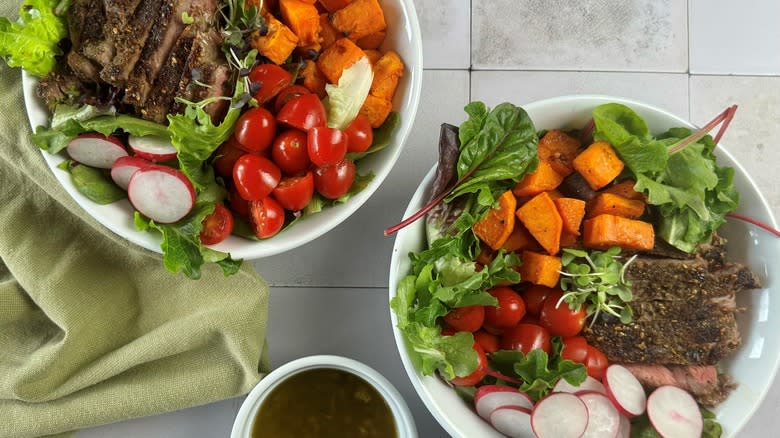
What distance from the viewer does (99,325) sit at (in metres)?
1.79

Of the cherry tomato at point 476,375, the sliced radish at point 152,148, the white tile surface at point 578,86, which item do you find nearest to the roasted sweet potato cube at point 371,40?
the white tile surface at point 578,86

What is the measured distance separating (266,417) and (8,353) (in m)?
0.69

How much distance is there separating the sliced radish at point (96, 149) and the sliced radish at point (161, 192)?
8cm

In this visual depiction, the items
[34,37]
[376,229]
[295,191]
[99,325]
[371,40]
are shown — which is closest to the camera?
[34,37]

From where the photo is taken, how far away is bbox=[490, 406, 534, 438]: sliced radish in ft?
4.98

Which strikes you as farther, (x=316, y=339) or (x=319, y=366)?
(x=316, y=339)

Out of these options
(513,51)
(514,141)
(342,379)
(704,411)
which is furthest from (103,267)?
(704,411)

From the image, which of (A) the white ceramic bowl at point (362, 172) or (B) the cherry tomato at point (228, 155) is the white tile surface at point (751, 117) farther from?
(B) the cherry tomato at point (228, 155)

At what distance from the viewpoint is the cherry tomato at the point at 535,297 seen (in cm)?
165

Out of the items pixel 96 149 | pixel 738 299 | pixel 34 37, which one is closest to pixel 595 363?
pixel 738 299

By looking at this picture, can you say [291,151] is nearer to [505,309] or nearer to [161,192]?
[161,192]

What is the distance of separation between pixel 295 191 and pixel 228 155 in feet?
0.61

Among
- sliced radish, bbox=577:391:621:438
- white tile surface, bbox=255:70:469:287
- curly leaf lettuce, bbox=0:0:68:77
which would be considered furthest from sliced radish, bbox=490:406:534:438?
curly leaf lettuce, bbox=0:0:68:77

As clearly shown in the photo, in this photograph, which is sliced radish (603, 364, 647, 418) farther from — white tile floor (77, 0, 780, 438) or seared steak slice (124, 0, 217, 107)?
seared steak slice (124, 0, 217, 107)
